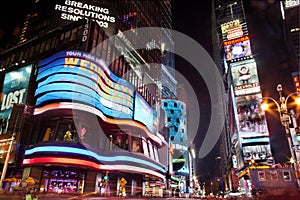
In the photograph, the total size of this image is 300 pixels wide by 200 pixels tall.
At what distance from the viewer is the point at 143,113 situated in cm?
4572

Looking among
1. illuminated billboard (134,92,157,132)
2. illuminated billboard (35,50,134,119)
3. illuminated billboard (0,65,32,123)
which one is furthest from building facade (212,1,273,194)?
illuminated billboard (0,65,32,123)

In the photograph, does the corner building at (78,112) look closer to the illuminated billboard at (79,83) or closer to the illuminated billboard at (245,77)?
the illuminated billboard at (79,83)

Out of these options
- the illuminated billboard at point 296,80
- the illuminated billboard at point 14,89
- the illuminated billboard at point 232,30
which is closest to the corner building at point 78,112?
the illuminated billboard at point 14,89

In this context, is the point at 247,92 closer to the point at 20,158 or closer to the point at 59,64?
the point at 59,64

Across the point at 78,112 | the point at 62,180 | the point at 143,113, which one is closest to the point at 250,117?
the point at 143,113

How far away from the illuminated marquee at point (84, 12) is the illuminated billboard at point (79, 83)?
15728 millimetres

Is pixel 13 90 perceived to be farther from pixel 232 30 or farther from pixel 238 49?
pixel 232 30

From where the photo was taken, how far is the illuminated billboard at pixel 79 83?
32594 millimetres

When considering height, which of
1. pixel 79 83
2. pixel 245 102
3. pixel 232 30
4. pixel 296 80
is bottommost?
pixel 79 83

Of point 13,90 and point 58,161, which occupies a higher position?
point 13,90

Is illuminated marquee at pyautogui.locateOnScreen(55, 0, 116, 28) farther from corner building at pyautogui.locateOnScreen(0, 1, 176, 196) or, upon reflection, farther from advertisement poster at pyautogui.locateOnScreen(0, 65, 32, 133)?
advertisement poster at pyautogui.locateOnScreen(0, 65, 32, 133)

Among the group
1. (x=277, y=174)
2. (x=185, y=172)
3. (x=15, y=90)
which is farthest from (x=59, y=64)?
(x=185, y=172)

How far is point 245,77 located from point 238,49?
12.3 meters

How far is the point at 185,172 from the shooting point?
87.2 metres
